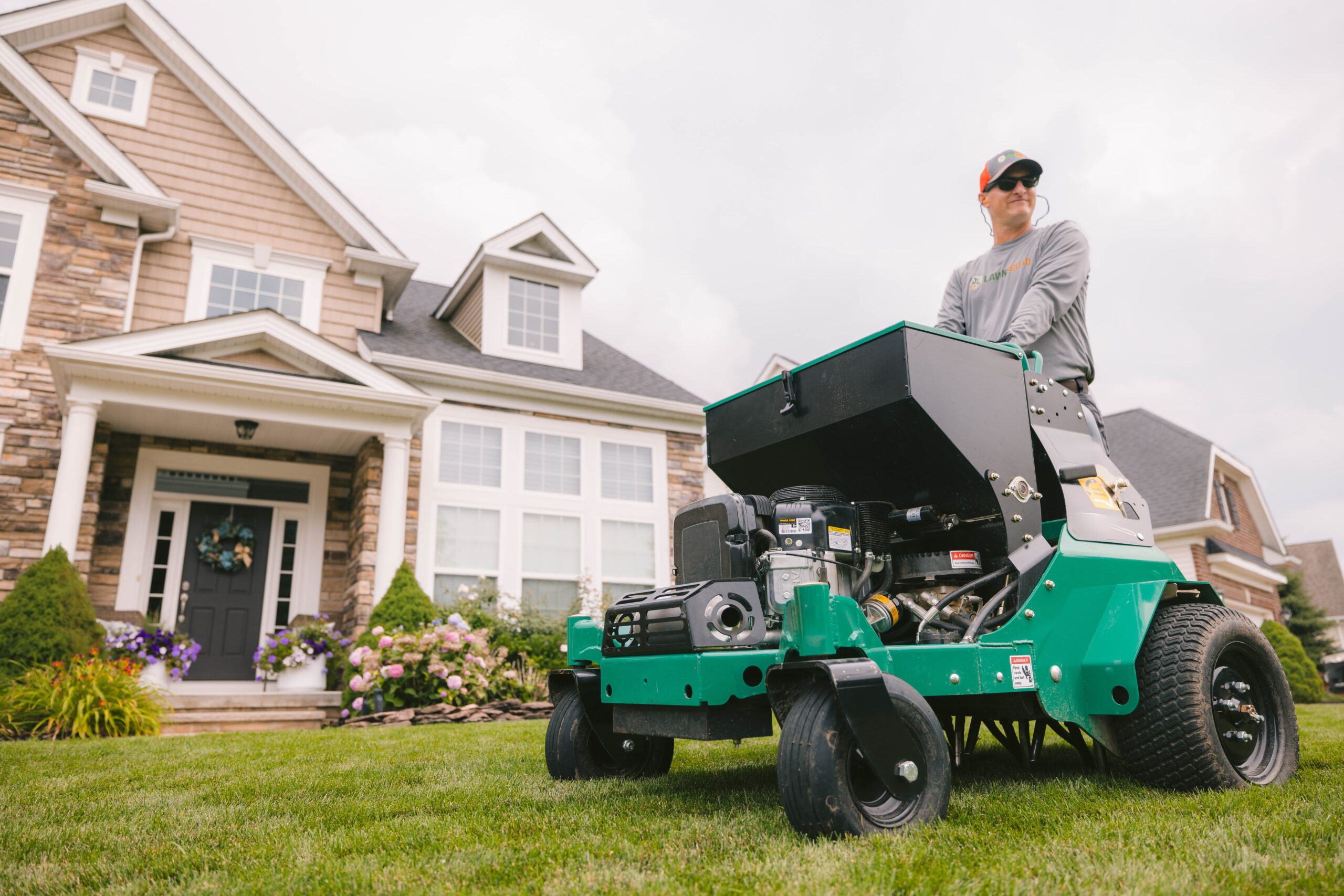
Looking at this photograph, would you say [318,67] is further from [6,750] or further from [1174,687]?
[1174,687]

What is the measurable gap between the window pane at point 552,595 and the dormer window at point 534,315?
3351 mm

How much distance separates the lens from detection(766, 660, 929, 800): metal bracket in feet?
6.69

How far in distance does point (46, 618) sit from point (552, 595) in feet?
16.2

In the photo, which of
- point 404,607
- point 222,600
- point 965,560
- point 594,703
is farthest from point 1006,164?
point 222,600

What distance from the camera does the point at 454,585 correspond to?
9617 millimetres

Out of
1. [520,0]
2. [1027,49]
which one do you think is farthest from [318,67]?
[1027,49]

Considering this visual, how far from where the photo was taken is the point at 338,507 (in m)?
9.69

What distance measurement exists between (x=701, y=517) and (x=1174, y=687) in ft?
5.05

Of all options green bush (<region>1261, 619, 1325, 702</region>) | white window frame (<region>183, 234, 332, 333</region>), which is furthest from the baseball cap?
green bush (<region>1261, 619, 1325, 702</region>)

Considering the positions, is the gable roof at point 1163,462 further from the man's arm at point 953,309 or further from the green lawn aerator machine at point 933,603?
the green lawn aerator machine at point 933,603

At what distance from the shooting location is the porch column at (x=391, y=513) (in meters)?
8.38

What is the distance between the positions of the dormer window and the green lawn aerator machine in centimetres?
889

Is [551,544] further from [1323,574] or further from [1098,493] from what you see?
[1323,574]

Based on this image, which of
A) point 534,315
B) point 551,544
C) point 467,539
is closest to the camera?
point 467,539
